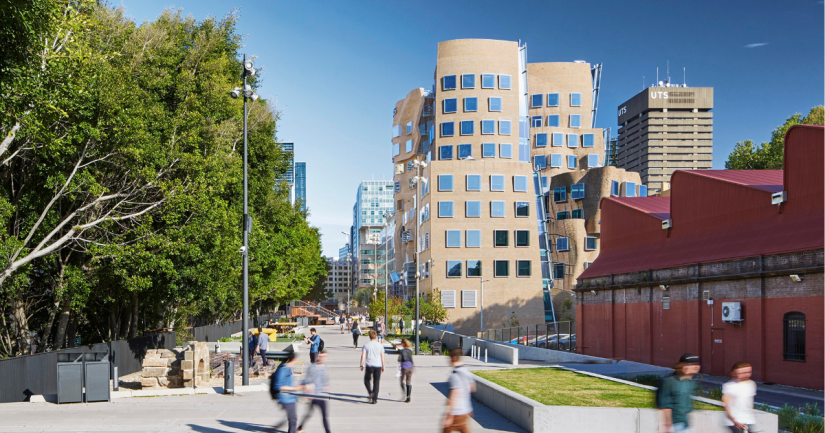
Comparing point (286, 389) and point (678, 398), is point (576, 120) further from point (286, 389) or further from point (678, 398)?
point (678, 398)

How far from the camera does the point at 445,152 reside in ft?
237

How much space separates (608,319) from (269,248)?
20.8 metres

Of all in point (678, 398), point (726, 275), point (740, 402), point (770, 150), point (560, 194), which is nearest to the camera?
point (678, 398)

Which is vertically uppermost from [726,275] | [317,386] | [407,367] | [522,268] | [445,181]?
[445,181]

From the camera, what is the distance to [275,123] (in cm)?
4097

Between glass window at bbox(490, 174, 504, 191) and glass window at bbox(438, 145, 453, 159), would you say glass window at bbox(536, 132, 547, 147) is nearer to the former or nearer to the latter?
glass window at bbox(438, 145, 453, 159)

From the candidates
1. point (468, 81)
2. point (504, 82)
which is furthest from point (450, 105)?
point (504, 82)

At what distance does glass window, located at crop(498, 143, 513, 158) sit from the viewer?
7050 cm

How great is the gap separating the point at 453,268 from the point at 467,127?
1519 cm

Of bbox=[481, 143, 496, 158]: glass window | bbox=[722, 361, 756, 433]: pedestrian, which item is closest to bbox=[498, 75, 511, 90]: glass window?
bbox=[481, 143, 496, 158]: glass window

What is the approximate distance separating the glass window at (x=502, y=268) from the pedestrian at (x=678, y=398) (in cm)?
5766

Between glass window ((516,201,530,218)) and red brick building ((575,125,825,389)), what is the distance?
79.8 feet

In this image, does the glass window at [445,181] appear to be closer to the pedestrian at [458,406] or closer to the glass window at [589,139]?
the glass window at [589,139]

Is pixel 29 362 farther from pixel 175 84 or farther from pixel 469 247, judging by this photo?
pixel 469 247
